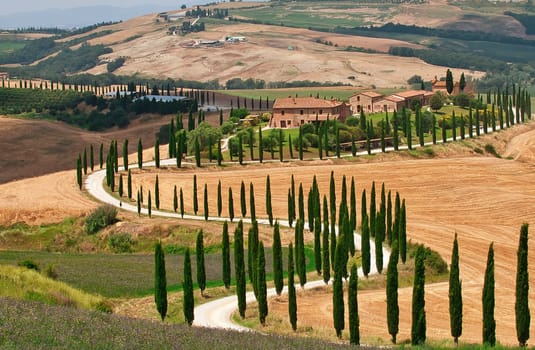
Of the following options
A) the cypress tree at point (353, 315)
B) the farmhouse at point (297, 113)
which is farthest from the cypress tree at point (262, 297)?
the farmhouse at point (297, 113)

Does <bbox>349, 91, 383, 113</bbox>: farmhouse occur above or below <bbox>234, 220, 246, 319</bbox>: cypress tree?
below

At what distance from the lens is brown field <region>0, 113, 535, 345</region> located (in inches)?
3027

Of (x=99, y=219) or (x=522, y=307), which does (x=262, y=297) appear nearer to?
(x=522, y=307)

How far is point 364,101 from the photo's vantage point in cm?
14025

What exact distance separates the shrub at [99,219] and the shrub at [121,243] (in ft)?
9.38

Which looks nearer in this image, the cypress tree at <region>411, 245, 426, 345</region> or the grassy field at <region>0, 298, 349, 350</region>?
the grassy field at <region>0, 298, 349, 350</region>

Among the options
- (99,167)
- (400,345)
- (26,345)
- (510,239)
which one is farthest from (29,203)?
(26,345)

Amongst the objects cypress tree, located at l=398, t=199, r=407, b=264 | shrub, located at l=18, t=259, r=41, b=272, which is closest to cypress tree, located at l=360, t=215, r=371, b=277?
cypress tree, located at l=398, t=199, r=407, b=264

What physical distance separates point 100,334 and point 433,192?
64.4 metres

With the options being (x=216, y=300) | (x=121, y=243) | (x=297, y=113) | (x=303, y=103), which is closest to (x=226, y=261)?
(x=216, y=300)

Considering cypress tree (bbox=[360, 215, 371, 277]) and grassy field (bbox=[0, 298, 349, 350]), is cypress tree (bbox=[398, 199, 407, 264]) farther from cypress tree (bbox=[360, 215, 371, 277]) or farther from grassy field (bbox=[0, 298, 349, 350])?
grassy field (bbox=[0, 298, 349, 350])

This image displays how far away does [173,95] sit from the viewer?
7756 inches

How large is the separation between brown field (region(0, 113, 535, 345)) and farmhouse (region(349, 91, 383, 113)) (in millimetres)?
23404

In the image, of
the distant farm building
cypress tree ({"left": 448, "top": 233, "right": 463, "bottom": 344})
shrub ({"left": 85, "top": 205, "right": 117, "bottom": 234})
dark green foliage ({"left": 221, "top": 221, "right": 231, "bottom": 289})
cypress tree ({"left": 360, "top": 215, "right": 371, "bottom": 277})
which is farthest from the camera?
the distant farm building
